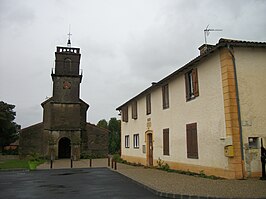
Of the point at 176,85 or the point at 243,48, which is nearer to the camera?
the point at 243,48

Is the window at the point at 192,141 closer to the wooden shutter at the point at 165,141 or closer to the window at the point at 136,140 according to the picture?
the wooden shutter at the point at 165,141

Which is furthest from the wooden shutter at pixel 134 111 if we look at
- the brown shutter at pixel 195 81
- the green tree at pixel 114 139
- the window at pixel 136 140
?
the green tree at pixel 114 139

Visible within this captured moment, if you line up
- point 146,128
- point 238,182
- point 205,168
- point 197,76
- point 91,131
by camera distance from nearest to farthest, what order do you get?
point 238,182
point 205,168
point 197,76
point 146,128
point 91,131

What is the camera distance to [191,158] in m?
14.2

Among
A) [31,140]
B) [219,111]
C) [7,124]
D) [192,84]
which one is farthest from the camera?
[7,124]

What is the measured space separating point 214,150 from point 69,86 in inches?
1114

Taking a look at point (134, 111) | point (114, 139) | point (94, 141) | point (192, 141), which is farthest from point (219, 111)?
point (114, 139)

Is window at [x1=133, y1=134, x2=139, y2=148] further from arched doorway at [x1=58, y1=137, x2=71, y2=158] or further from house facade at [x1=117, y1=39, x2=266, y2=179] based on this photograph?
arched doorway at [x1=58, y1=137, x2=71, y2=158]

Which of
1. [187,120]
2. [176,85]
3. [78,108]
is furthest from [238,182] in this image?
[78,108]

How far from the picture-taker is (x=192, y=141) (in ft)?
46.2

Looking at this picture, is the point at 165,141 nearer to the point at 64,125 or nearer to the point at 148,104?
the point at 148,104

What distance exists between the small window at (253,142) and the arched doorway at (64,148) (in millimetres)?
31004

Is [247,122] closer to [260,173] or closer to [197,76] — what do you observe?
[260,173]

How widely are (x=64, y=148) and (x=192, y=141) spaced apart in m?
28.7
